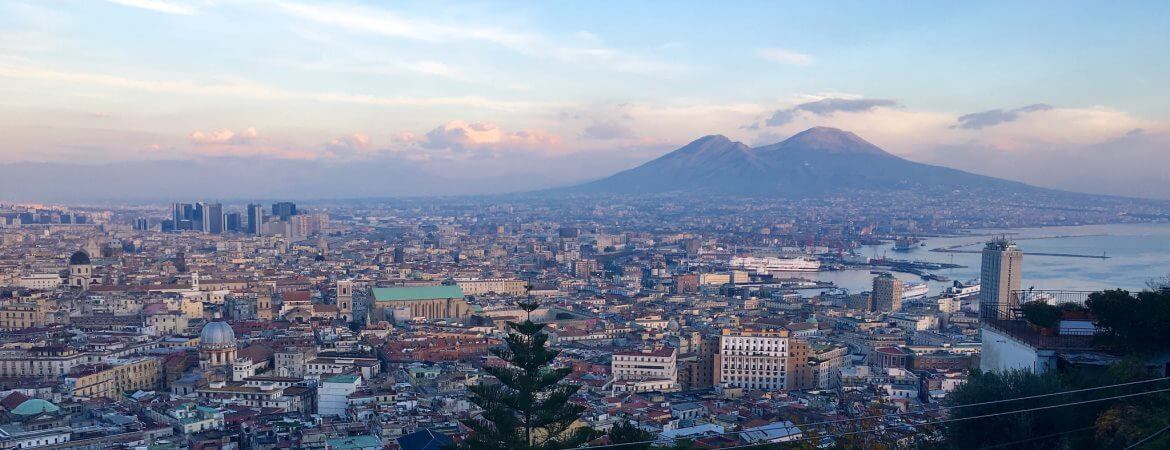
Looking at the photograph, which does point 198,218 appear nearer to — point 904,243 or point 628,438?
point 904,243

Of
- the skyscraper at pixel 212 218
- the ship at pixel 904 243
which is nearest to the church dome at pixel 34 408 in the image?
the ship at pixel 904 243

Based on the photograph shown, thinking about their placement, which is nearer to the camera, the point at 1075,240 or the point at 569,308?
the point at 569,308

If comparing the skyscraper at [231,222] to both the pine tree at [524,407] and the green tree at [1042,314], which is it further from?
the green tree at [1042,314]

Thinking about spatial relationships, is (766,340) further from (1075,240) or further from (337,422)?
(1075,240)

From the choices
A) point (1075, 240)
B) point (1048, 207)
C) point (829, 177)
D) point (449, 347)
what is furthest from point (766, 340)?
point (829, 177)

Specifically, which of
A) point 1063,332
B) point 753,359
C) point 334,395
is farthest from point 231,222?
point 1063,332

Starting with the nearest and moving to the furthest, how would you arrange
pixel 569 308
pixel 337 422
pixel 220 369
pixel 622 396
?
pixel 337 422 < pixel 622 396 < pixel 220 369 < pixel 569 308
